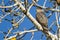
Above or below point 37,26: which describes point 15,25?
below

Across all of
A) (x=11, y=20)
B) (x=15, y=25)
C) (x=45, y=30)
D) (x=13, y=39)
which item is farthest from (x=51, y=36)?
(x=11, y=20)

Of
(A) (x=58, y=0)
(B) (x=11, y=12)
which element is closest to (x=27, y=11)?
(A) (x=58, y=0)

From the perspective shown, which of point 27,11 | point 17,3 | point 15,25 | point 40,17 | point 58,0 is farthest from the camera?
point 15,25

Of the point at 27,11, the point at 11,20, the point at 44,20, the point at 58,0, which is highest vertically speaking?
the point at 58,0

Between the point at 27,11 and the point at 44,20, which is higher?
the point at 27,11

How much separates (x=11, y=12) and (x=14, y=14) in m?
0.37

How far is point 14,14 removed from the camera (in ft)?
12.8

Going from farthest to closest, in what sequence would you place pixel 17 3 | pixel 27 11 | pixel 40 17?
pixel 40 17 → pixel 17 3 → pixel 27 11

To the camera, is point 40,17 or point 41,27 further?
point 40,17

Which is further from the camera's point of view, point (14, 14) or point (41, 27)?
point (14, 14)

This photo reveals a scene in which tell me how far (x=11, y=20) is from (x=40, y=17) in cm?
92

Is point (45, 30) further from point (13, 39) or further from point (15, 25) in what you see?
point (15, 25)

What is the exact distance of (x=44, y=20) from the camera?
2.88 m

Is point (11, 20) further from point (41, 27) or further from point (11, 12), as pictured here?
point (41, 27)
